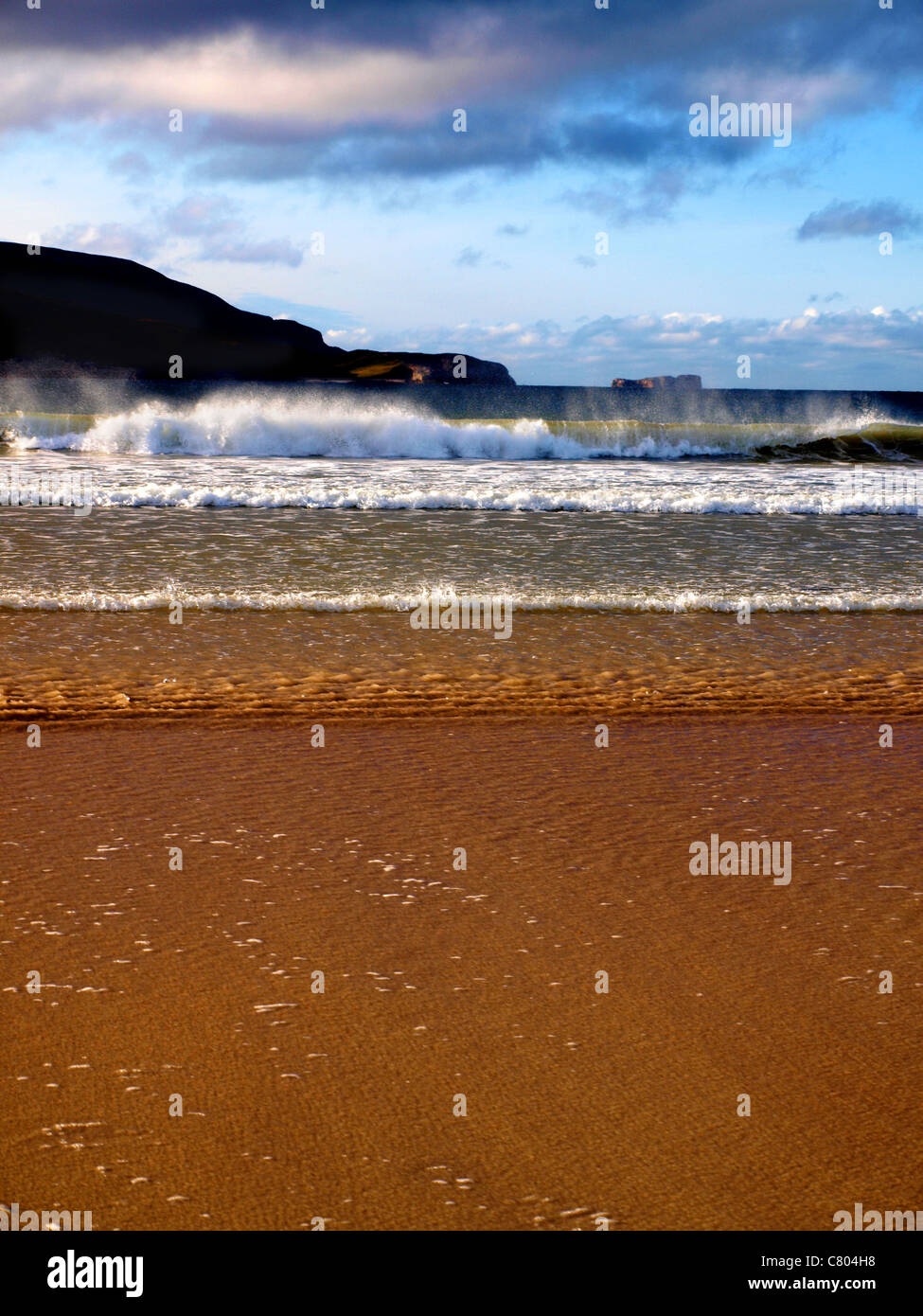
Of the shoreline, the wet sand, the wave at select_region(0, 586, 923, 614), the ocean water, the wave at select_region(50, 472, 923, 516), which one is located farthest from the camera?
the shoreline

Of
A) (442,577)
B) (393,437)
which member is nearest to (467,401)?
(393,437)

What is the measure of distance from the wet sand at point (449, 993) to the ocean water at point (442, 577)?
6.01 feet

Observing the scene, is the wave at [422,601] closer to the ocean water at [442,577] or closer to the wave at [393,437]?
the ocean water at [442,577]

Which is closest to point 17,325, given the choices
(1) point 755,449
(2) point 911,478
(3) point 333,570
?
(1) point 755,449

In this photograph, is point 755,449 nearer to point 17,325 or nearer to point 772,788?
point 772,788

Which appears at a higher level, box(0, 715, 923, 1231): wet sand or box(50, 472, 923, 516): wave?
box(50, 472, 923, 516): wave

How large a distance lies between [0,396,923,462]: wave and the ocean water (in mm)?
3326

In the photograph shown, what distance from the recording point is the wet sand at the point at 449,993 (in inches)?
99.2

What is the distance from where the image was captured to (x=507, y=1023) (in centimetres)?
314

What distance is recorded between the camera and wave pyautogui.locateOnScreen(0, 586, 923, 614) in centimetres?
908
